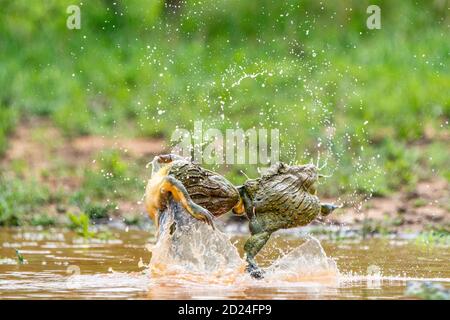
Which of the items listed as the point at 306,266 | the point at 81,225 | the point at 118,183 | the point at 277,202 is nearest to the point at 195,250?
the point at 277,202

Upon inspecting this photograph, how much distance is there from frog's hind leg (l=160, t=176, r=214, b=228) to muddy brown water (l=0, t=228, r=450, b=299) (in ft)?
1.66

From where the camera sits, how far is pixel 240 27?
1916 cm

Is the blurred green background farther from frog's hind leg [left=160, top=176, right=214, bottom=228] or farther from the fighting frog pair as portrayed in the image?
frog's hind leg [left=160, top=176, right=214, bottom=228]

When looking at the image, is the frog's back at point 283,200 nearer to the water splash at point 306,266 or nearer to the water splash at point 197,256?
the water splash at point 306,266

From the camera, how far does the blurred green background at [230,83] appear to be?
15.4m

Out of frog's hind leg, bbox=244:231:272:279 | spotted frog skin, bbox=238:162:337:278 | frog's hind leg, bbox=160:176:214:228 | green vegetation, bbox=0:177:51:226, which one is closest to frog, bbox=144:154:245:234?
frog's hind leg, bbox=160:176:214:228

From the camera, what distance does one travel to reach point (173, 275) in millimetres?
9305

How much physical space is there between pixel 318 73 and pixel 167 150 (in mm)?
2763

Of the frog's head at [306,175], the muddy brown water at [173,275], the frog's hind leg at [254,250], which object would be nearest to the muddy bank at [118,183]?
the muddy brown water at [173,275]

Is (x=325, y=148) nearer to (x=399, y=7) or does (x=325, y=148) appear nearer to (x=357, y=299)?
(x=399, y=7)

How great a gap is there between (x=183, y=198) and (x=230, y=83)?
842cm

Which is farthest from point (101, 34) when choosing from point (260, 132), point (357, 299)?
point (357, 299)

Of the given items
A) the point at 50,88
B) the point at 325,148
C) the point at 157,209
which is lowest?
the point at 157,209

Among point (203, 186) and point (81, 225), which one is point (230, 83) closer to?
point (81, 225)
